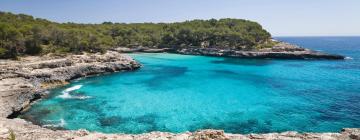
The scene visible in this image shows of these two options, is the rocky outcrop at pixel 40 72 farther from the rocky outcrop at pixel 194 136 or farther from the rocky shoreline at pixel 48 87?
the rocky outcrop at pixel 194 136

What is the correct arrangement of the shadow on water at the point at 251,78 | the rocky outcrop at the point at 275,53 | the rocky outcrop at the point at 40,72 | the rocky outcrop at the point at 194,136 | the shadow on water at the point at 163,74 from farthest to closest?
1. the rocky outcrop at the point at 275,53
2. the shadow on water at the point at 163,74
3. the shadow on water at the point at 251,78
4. the rocky outcrop at the point at 40,72
5. the rocky outcrop at the point at 194,136

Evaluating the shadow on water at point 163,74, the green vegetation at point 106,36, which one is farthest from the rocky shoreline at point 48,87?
the shadow on water at point 163,74

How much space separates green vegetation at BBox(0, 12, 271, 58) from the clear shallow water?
1735cm

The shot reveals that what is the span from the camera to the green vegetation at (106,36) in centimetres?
6431

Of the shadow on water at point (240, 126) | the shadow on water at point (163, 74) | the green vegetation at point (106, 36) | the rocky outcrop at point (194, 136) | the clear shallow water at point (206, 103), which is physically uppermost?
the green vegetation at point (106, 36)

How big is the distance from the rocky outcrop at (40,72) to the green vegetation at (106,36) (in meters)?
6.23

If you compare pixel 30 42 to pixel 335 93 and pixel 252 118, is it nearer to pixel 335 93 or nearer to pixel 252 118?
pixel 252 118

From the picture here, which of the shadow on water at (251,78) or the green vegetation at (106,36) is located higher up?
the green vegetation at (106,36)

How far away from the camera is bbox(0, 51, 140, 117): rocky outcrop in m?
35.9

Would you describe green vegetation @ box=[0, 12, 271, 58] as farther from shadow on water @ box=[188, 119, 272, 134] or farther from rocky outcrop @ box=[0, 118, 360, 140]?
shadow on water @ box=[188, 119, 272, 134]

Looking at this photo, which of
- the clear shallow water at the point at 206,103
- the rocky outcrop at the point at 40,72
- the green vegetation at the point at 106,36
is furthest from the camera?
the green vegetation at the point at 106,36

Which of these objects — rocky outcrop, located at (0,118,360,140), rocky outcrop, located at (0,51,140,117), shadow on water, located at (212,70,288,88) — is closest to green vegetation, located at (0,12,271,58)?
rocky outcrop, located at (0,51,140,117)

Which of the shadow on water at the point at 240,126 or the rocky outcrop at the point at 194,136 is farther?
the shadow on water at the point at 240,126

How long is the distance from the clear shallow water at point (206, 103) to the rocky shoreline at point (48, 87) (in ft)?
7.04
